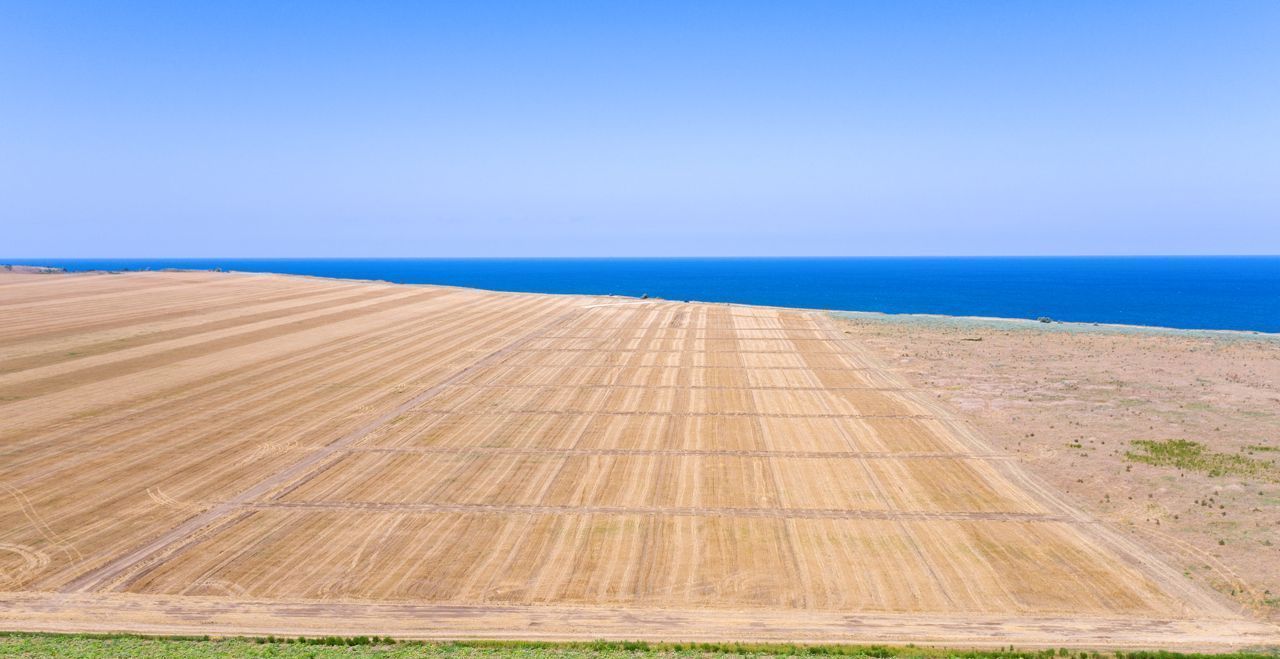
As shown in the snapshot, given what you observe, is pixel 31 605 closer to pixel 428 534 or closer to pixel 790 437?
pixel 428 534

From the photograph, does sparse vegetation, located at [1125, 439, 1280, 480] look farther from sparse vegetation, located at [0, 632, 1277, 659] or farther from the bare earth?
sparse vegetation, located at [0, 632, 1277, 659]

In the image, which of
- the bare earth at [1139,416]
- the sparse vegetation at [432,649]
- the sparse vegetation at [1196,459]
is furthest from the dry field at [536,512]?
the sparse vegetation at [1196,459]

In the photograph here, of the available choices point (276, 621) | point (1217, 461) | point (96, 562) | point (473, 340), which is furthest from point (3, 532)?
point (1217, 461)

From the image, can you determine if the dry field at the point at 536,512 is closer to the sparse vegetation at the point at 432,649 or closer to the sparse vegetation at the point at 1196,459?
the sparse vegetation at the point at 432,649

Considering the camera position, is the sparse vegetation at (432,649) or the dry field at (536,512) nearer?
the sparse vegetation at (432,649)

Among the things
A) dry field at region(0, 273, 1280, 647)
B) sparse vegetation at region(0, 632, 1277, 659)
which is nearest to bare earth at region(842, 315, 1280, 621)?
dry field at region(0, 273, 1280, 647)

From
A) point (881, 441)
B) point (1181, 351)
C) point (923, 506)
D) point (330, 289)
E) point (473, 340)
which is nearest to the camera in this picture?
point (923, 506)

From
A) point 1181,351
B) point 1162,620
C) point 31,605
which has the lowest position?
point 31,605

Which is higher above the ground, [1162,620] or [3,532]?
[1162,620]
